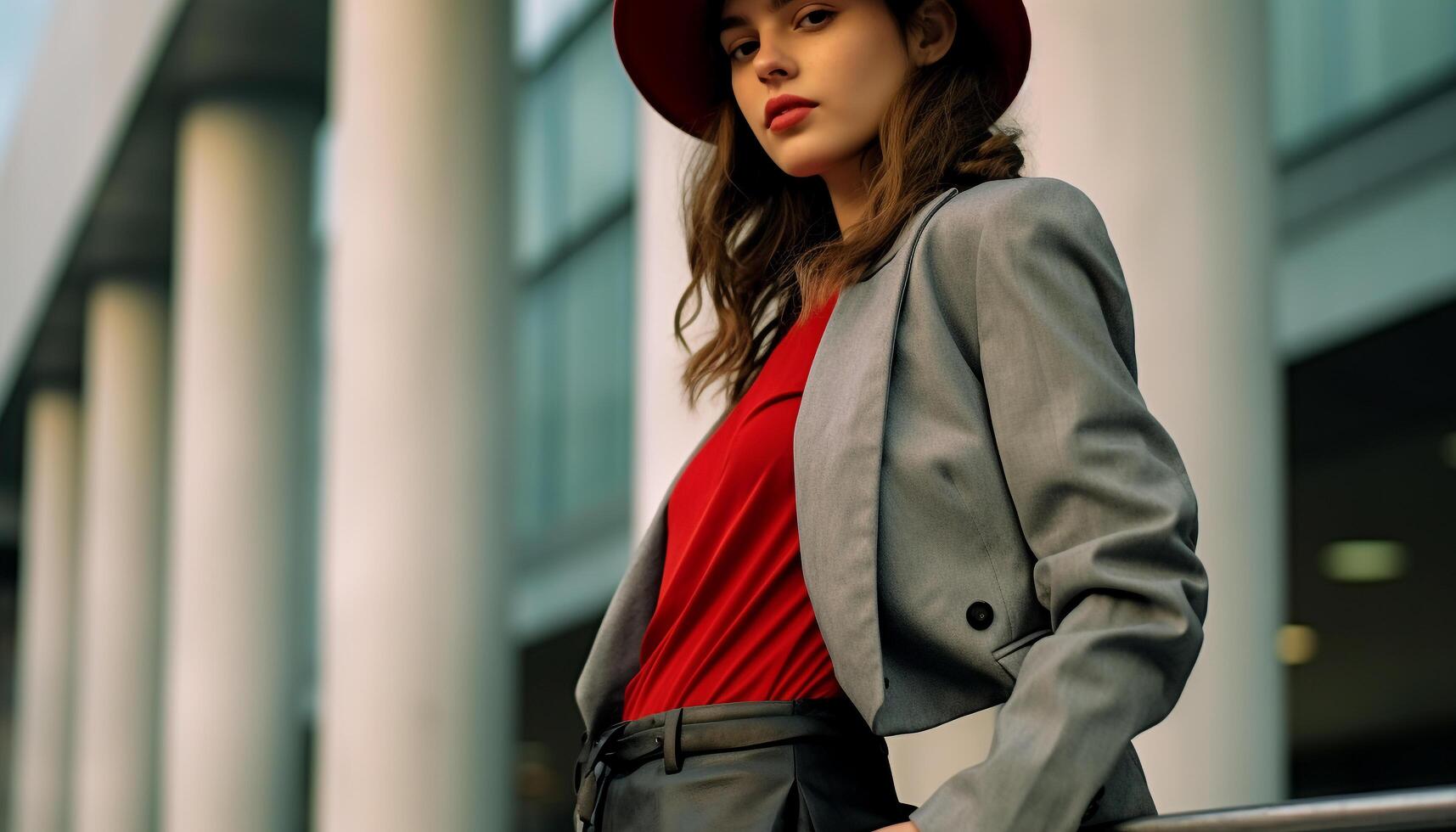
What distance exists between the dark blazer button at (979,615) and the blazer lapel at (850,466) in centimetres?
9

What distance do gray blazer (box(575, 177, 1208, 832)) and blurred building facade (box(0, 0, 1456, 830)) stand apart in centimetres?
159

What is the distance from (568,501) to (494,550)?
24.9 feet

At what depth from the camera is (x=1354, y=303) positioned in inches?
336

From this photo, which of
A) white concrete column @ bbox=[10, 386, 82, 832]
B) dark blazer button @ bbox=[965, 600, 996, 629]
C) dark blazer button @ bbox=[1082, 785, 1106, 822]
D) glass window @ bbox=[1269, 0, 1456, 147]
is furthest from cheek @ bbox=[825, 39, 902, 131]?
white concrete column @ bbox=[10, 386, 82, 832]

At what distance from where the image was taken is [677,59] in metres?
2.57

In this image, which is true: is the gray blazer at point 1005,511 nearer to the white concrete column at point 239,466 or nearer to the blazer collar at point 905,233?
the blazer collar at point 905,233

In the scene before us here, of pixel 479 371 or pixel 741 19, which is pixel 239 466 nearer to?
pixel 479 371

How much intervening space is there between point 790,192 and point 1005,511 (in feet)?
2.82

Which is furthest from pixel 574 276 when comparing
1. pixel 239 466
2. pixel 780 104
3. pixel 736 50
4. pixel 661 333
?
pixel 780 104

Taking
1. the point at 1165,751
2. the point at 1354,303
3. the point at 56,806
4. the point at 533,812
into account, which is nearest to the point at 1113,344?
the point at 1165,751

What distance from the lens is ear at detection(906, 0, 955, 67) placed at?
2.24 metres

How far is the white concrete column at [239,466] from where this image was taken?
33.7ft

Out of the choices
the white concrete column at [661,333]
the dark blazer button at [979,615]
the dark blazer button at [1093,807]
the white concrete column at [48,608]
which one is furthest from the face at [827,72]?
the white concrete column at [48,608]

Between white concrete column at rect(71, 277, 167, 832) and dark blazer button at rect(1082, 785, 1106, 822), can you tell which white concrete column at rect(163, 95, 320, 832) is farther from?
dark blazer button at rect(1082, 785, 1106, 822)
